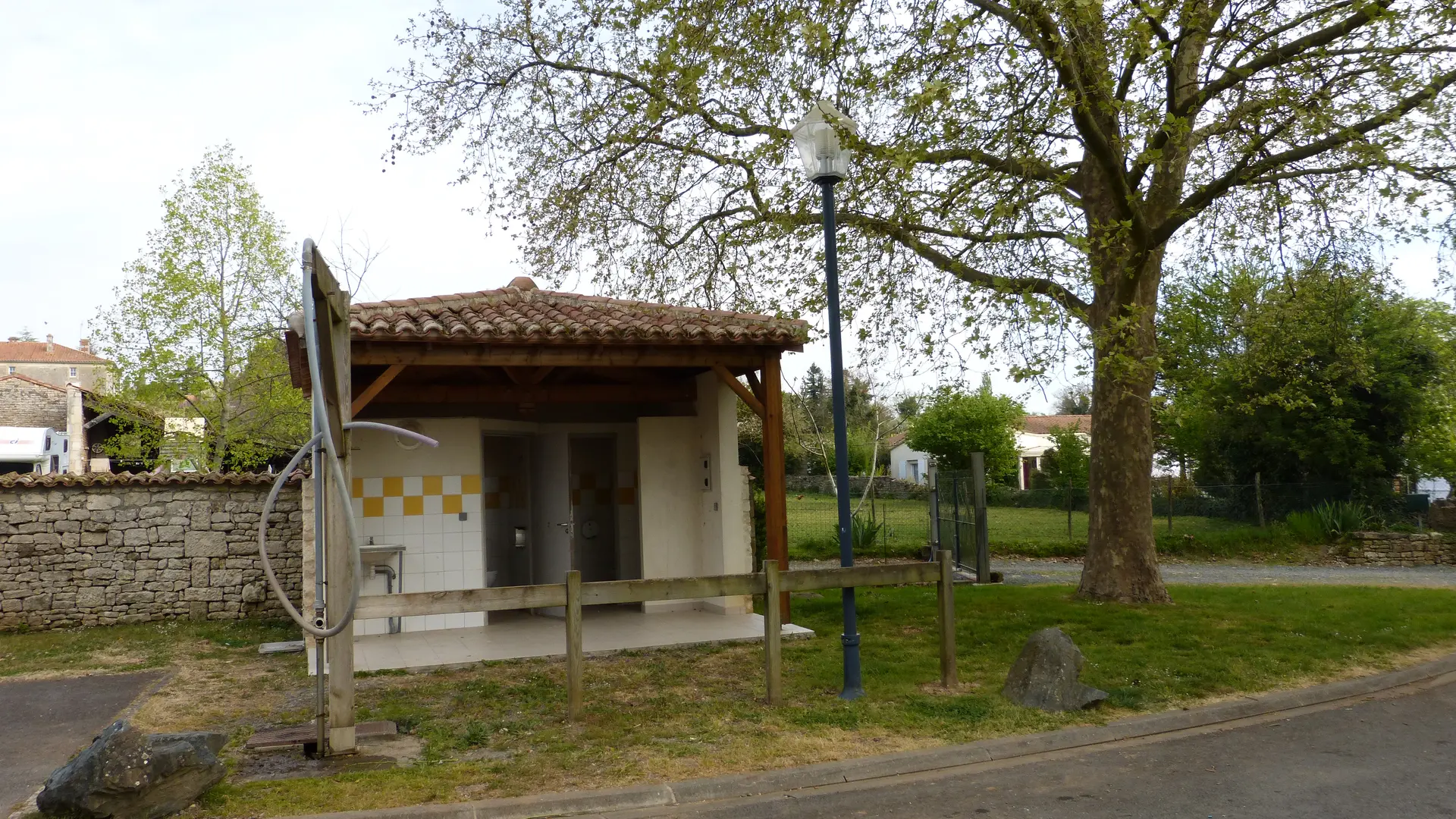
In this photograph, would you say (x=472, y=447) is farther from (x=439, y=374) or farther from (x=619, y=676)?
(x=619, y=676)

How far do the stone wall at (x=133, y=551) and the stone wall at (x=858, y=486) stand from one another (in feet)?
35.5

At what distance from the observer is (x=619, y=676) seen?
25.0ft

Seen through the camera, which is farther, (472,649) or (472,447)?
(472,447)

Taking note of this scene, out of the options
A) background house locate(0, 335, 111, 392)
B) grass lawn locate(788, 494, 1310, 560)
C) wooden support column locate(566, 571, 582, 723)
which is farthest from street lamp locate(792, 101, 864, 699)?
background house locate(0, 335, 111, 392)

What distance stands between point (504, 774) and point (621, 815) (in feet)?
2.62

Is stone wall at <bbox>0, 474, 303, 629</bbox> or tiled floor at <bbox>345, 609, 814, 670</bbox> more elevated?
stone wall at <bbox>0, 474, 303, 629</bbox>

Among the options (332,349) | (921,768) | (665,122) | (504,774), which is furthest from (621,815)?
(665,122)

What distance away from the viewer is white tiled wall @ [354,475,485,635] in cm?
975

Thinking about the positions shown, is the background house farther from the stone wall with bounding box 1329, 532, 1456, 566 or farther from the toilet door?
the stone wall with bounding box 1329, 532, 1456, 566

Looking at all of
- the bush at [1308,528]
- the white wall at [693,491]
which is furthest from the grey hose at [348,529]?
the bush at [1308,528]

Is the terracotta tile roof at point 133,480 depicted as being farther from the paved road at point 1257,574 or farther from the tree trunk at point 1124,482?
the paved road at point 1257,574

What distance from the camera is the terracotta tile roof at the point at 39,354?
52.1 m

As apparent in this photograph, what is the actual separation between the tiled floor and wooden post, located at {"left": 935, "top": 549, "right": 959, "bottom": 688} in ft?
7.91

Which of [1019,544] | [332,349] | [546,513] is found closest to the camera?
[332,349]
